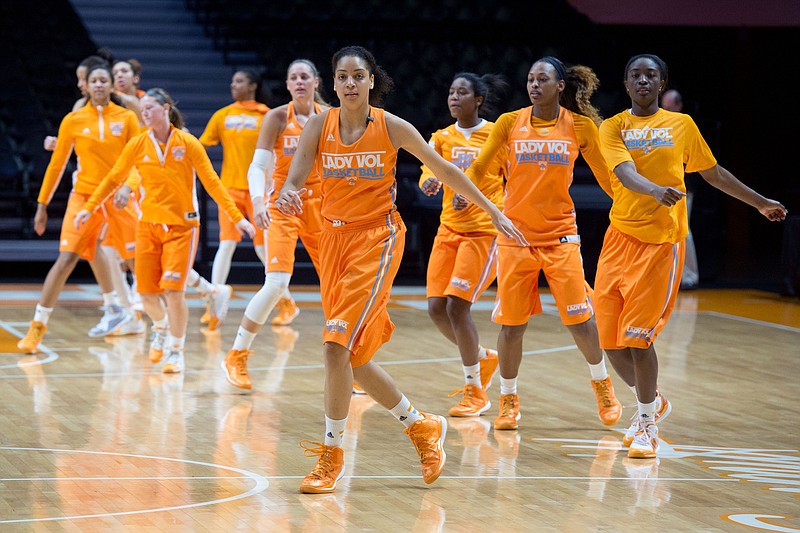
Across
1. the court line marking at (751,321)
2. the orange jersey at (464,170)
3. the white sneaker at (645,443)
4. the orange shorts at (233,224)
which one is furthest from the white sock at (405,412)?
the court line marking at (751,321)

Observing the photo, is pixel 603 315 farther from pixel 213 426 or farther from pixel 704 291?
pixel 704 291

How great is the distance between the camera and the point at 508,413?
624 cm

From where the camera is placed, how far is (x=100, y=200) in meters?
7.84

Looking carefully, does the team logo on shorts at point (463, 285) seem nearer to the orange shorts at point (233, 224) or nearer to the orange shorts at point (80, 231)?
the orange shorts at point (80, 231)

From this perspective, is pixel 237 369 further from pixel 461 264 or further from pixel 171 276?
Answer: pixel 461 264

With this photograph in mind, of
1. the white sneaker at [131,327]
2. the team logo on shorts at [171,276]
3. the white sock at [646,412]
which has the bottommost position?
the white sneaker at [131,327]

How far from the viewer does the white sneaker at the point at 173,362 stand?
765 cm

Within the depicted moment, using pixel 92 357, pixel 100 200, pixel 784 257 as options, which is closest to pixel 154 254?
pixel 100 200

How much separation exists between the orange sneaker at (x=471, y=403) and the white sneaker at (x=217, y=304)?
3.25 meters

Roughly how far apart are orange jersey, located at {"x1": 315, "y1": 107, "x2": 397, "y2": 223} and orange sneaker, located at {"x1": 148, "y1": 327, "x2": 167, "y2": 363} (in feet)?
11.0

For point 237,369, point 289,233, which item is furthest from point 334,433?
point 289,233

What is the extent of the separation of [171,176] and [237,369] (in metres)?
1.31

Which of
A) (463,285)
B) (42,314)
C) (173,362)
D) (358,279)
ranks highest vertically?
(358,279)

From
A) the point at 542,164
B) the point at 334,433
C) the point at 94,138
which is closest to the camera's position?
the point at 334,433
